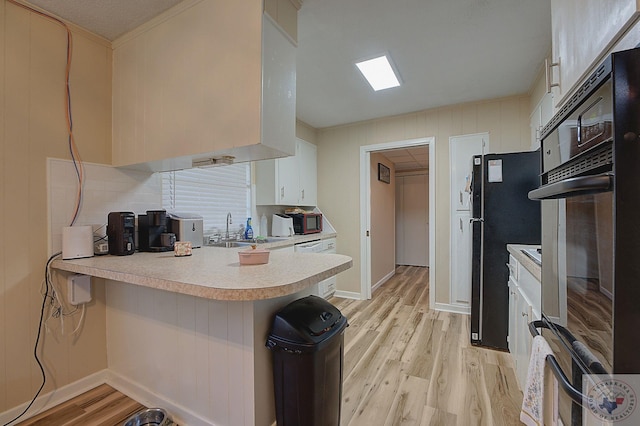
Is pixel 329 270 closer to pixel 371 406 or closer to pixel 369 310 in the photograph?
pixel 371 406

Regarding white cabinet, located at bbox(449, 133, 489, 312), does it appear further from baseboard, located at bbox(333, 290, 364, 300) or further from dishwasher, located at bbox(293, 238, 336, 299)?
dishwasher, located at bbox(293, 238, 336, 299)

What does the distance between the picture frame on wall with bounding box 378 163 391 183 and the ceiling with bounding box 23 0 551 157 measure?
1620 millimetres

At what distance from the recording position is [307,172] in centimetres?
407

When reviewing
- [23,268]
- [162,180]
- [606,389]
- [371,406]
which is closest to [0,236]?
[23,268]

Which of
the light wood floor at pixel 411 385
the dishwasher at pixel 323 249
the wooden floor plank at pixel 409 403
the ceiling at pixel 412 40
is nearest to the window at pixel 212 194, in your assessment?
the dishwasher at pixel 323 249

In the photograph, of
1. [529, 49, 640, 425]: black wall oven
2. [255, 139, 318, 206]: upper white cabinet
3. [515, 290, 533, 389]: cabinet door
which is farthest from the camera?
[255, 139, 318, 206]: upper white cabinet

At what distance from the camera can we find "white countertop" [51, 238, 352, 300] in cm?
100

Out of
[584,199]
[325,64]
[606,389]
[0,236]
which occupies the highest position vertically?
[325,64]

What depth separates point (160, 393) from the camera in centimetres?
169

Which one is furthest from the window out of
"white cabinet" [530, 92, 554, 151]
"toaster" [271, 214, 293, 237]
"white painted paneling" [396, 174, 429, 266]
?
"white painted paneling" [396, 174, 429, 266]

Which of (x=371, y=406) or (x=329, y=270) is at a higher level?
(x=329, y=270)

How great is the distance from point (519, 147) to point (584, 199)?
2.90 meters

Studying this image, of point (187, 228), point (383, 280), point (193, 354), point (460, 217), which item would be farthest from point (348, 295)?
point (193, 354)

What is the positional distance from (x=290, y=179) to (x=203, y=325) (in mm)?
2448
